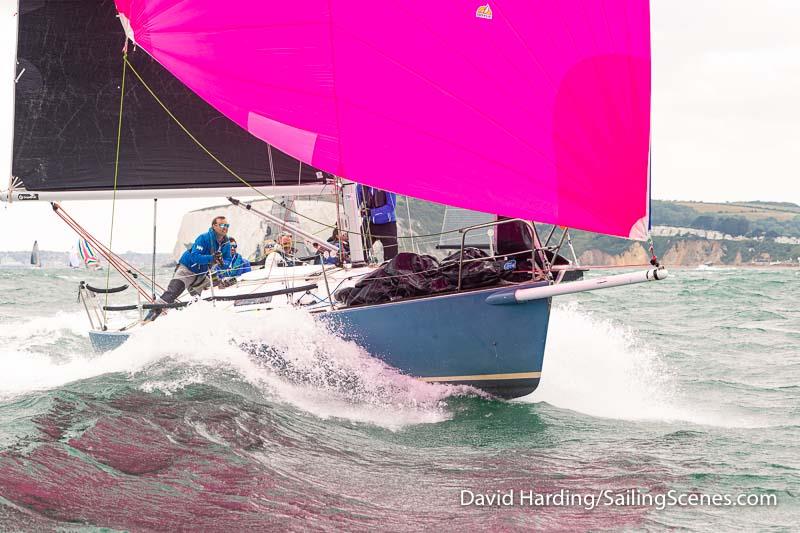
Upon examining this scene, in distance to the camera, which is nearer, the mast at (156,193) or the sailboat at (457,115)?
the sailboat at (457,115)

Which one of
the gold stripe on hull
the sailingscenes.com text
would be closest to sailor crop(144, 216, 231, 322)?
the gold stripe on hull

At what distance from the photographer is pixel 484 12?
5508mm

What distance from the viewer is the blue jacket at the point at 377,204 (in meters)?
9.59

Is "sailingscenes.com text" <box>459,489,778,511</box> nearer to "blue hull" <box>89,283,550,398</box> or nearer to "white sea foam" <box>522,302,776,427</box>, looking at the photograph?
"white sea foam" <box>522,302,776,427</box>

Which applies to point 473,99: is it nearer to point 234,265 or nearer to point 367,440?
point 367,440

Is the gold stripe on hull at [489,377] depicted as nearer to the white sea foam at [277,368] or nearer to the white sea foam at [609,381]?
the white sea foam at [277,368]

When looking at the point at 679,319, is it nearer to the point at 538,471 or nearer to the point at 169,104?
the point at 169,104

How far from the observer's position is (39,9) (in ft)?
27.5

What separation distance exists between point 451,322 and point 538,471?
208 centimetres

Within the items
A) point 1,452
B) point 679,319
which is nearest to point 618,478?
point 1,452

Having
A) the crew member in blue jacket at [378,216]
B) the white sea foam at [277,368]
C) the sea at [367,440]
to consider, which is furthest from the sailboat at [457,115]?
the crew member in blue jacket at [378,216]

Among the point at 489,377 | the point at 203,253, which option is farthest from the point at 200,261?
the point at 489,377

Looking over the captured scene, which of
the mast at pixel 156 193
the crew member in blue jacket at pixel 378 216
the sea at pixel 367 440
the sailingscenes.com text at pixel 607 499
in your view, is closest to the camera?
the sea at pixel 367 440

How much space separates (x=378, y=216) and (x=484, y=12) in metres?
4.44
